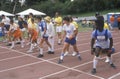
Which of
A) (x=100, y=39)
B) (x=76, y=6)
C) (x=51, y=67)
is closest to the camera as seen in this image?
(x=100, y=39)

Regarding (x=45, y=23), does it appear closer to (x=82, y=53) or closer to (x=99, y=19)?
(x=82, y=53)

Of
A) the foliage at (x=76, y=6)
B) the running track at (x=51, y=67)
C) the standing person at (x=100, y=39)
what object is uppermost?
the foliage at (x=76, y=6)

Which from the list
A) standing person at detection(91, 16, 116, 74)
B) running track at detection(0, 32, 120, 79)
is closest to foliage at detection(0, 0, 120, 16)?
running track at detection(0, 32, 120, 79)

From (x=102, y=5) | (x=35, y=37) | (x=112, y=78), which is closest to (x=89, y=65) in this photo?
(x=112, y=78)

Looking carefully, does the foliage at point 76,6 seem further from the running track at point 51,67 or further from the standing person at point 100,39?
the standing person at point 100,39

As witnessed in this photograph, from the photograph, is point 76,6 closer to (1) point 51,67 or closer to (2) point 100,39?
(1) point 51,67

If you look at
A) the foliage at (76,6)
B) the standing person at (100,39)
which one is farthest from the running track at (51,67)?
the foliage at (76,6)

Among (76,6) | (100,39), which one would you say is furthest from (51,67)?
(76,6)

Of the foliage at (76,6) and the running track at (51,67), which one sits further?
the foliage at (76,6)

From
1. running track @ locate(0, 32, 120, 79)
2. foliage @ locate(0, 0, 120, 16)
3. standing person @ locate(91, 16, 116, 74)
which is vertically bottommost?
running track @ locate(0, 32, 120, 79)

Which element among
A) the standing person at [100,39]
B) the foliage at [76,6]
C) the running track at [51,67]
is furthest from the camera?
the foliage at [76,6]

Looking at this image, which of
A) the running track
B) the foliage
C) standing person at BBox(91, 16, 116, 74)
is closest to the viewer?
the running track

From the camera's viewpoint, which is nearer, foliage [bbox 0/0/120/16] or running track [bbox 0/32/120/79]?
running track [bbox 0/32/120/79]

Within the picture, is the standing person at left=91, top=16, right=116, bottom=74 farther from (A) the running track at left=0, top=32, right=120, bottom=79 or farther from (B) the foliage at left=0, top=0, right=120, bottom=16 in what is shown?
(B) the foliage at left=0, top=0, right=120, bottom=16
